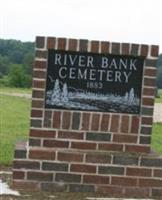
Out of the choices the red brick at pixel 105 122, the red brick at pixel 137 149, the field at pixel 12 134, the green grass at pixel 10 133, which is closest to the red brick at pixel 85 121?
the red brick at pixel 105 122

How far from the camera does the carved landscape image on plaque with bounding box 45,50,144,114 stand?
7.20 meters

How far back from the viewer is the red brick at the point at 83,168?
23.3ft

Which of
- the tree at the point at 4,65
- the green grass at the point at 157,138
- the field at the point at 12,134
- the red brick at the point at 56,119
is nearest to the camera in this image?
the red brick at the point at 56,119

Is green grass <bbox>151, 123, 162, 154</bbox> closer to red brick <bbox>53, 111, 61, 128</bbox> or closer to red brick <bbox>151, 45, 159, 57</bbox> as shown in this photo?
red brick <bbox>151, 45, 159, 57</bbox>

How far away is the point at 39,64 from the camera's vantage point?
7.15 m

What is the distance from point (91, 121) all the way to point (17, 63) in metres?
76.2

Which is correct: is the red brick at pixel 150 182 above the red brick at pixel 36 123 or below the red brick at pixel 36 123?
below

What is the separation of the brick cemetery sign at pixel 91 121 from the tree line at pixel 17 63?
205 ft

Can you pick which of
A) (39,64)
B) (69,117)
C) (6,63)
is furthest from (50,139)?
(6,63)

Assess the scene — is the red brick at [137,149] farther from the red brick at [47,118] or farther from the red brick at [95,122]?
the red brick at [47,118]

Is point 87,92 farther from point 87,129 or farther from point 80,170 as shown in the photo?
point 80,170

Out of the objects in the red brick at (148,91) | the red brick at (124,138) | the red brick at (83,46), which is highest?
the red brick at (83,46)

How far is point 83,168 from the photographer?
23.3 feet

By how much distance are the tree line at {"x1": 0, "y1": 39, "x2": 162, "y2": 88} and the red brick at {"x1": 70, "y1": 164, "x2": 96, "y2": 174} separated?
6279 centimetres
